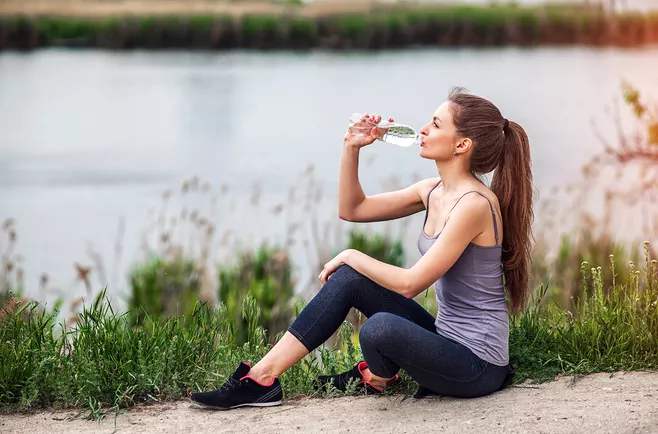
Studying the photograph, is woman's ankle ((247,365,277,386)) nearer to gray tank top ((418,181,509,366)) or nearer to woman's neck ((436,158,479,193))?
gray tank top ((418,181,509,366))

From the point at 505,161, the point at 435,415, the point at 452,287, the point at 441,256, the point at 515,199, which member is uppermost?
the point at 505,161

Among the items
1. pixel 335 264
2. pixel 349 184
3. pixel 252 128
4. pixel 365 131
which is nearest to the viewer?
pixel 335 264

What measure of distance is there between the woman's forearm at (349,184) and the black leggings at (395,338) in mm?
326

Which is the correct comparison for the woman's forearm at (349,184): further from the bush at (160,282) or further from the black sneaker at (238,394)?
the bush at (160,282)

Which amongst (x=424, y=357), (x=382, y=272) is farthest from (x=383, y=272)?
(x=424, y=357)

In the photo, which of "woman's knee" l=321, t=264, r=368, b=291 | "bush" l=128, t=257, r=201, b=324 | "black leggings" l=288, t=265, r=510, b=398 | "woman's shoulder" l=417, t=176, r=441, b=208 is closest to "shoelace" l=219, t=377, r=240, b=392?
"black leggings" l=288, t=265, r=510, b=398

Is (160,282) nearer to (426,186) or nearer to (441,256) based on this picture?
(426,186)

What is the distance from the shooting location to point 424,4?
47.0 feet

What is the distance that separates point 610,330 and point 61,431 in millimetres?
1892

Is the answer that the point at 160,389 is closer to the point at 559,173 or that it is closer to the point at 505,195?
the point at 505,195

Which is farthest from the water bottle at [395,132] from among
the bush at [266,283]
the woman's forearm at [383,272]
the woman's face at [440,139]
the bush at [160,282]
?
the bush at [160,282]

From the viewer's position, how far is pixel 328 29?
15562 millimetres

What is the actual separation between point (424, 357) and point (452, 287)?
26 centimetres

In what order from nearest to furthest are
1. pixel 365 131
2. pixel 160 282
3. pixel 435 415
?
pixel 435 415
pixel 365 131
pixel 160 282
